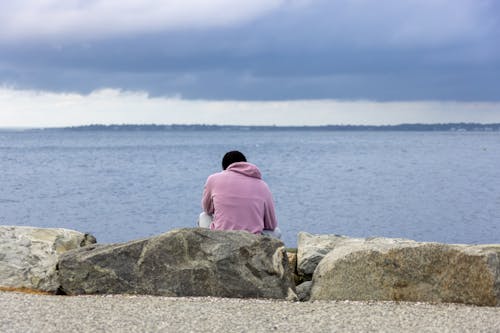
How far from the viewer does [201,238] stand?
9.38 meters

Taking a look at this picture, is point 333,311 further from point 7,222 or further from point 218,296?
point 7,222

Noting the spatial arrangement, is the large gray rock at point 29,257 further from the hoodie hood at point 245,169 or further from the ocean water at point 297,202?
the ocean water at point 297,202

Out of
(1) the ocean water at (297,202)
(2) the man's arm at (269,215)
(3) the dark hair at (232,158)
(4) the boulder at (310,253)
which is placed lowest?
(1) the ocean water at (297,202)

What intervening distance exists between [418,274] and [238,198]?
2.56 m

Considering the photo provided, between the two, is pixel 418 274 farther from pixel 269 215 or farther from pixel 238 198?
pixel 238 198

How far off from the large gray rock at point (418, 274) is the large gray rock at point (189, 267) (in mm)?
712

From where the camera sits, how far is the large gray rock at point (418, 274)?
9.05 metres

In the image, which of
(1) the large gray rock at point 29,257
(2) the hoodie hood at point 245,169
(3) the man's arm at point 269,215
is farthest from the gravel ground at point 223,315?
(2) the hoodie hood at point 245,169

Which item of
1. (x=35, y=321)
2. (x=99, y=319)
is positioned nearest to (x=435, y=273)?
(x=99, y=319)

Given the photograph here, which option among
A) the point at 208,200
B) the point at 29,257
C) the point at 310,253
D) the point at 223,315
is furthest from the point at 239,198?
the point at 29,257

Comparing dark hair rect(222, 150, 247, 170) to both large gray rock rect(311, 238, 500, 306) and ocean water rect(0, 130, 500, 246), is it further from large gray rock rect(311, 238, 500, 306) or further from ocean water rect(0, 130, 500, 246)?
ocean water rect(0, 130, 500, 246)

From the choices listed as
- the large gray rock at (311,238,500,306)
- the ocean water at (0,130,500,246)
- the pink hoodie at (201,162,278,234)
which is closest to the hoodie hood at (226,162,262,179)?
the pink hoodie at (201,162,278,234)

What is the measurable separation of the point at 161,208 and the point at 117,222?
5.64 metres

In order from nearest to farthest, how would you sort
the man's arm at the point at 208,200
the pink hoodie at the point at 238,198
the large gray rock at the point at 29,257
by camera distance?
the large gray rock at the point at 29,257
the pink hoodie at the point at 238,198
the man's arm at the point at 208,200
